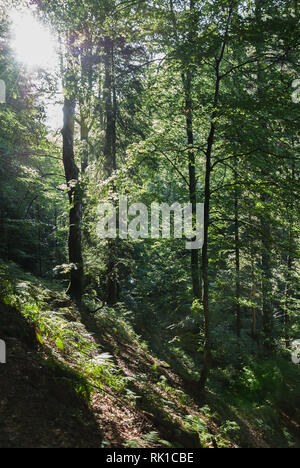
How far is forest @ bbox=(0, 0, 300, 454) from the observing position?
436 centimetres

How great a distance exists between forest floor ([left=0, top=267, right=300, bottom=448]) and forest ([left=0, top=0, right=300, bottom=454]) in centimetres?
3

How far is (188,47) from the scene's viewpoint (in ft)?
20.4

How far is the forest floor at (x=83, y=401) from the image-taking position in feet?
10.7

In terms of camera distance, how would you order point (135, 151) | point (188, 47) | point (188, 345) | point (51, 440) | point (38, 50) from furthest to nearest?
point (188, 345) → point (135, 151) → point (38, 50) → point (188, 47) → point (51, 440)

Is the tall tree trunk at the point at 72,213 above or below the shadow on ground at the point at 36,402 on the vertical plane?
above

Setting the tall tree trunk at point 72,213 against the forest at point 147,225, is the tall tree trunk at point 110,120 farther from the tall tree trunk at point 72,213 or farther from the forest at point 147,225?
the tall tree trunk at point 72,213

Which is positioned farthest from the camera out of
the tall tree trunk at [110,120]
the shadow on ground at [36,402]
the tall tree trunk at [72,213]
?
the tall tree trunk at [110,120]

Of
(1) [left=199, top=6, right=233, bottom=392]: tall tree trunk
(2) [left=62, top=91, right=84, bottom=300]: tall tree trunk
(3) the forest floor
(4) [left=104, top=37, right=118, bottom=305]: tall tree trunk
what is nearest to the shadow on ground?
(3) the forest floor

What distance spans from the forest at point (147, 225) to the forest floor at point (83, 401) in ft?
0.09

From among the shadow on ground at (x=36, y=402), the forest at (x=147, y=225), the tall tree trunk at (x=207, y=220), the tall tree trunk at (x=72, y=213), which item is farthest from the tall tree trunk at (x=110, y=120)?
the shadow on ground at (x=36, y=402)

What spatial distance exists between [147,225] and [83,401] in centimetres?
899

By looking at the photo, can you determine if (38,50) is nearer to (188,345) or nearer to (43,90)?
(43,90)
